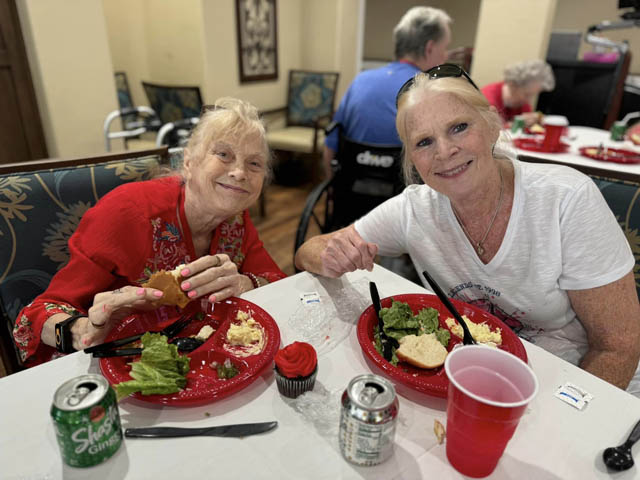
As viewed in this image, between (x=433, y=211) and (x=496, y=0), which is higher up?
(x=496, y=0)

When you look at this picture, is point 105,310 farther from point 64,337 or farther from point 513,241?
point 513,241

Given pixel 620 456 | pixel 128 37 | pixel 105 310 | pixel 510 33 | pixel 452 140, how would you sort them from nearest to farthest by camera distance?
pixel 620 456
pixel 105 310
pixel 452 140
pixel 510 33
pixel 128 37

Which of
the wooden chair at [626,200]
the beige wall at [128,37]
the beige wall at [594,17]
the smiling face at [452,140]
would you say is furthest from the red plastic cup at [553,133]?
the beige wall at [594,17]

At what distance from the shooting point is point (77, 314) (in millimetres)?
1077

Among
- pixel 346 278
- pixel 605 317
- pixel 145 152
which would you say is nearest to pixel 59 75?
pixel 145 152

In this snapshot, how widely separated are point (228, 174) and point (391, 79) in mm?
1706

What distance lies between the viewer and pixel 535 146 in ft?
9.32

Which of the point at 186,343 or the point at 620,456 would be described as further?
the point at 186,343

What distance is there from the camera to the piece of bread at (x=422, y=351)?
3.09ft

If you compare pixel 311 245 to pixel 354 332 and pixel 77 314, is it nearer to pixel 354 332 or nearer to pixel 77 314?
pixel 354 332

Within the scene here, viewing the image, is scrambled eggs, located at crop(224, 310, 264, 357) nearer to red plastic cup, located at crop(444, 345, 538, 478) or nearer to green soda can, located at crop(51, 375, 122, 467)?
green soda can, located at crop(51, 375, 122, 467)

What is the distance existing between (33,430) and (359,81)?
8.19 feet

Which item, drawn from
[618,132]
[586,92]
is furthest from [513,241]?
[586,92]

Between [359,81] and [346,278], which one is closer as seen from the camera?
[346,278]
